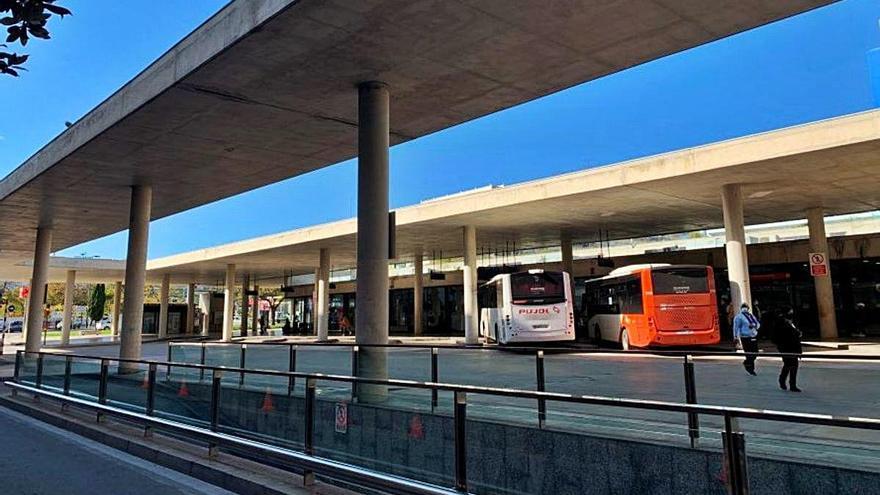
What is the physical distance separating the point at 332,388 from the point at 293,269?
138 ft

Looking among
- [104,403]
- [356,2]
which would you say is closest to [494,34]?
[356,2]

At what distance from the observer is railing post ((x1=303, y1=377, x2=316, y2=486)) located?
5785 millimetres

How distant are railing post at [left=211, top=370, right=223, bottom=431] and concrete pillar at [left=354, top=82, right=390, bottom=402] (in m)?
2.59

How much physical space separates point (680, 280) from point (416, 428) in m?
16.3

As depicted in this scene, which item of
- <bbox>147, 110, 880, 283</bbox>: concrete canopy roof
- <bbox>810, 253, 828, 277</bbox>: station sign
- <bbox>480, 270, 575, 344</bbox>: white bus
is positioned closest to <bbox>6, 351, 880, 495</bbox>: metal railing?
<bbox>147, 110, 880, 283</bbox>: concrete canopy roof

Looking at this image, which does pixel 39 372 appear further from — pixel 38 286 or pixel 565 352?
pixel 38 286

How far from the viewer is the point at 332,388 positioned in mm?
6551

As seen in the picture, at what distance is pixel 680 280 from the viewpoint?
1978 centimetres

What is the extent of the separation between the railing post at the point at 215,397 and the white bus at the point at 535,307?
1500 cm

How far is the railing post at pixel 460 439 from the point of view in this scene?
15.2ft

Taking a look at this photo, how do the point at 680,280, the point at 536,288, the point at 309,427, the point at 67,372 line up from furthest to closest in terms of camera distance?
the point at 536,288 → the point at 680,280 → the point at 67,372 → the point at 309,427

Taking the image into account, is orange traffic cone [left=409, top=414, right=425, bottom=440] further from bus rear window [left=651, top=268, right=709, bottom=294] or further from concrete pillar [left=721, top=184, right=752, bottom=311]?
concrete pillar [left=721, top=184, right=752, bottom=311]

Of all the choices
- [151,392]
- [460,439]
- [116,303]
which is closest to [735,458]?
[460,439]

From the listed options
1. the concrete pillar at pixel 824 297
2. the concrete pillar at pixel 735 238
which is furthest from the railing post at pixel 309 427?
the concrete pillar at pixel 824 297
